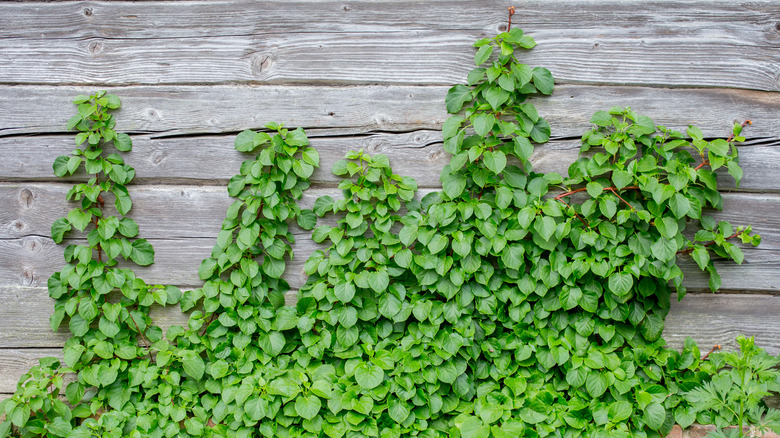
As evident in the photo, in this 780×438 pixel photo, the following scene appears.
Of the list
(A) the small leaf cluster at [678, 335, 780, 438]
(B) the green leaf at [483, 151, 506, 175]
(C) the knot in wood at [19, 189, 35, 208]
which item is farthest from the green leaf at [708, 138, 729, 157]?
(C) the knot in wood at [19, 189, 35, 208]

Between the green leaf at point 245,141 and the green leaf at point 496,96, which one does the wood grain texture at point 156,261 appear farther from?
the green leaf at point 496,96

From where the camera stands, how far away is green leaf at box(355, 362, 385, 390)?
1878 mm

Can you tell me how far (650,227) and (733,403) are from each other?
2.44 ft

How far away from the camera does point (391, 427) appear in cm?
192

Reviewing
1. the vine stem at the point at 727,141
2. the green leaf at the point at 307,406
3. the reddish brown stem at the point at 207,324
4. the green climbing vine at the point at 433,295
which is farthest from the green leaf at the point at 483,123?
the reddish brown stem at the point at 207,324

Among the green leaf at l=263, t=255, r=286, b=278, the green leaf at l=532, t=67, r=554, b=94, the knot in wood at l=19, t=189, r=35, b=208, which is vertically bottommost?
the green leaf at l=263, t=255, r=286, b=278

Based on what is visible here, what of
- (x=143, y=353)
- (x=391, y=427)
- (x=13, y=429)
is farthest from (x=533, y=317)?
(x=13, y=429)

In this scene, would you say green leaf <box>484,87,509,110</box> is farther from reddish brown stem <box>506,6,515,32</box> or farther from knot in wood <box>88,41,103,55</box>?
knot in wood <box>88,41,103,55</box>

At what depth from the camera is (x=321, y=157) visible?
204cm

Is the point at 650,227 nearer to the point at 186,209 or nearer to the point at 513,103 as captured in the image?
the point at 513,103

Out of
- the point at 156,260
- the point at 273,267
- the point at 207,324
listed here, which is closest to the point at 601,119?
the point at 273,267

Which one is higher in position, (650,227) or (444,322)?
(650,227)

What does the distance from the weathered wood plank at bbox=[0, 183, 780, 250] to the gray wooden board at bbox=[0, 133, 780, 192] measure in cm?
5

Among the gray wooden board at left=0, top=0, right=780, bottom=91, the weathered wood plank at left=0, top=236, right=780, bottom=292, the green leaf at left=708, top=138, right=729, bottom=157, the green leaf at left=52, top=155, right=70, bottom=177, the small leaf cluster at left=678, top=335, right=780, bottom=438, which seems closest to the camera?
the small leaf cluster at left=678, top=335, right=780, bottom=438
